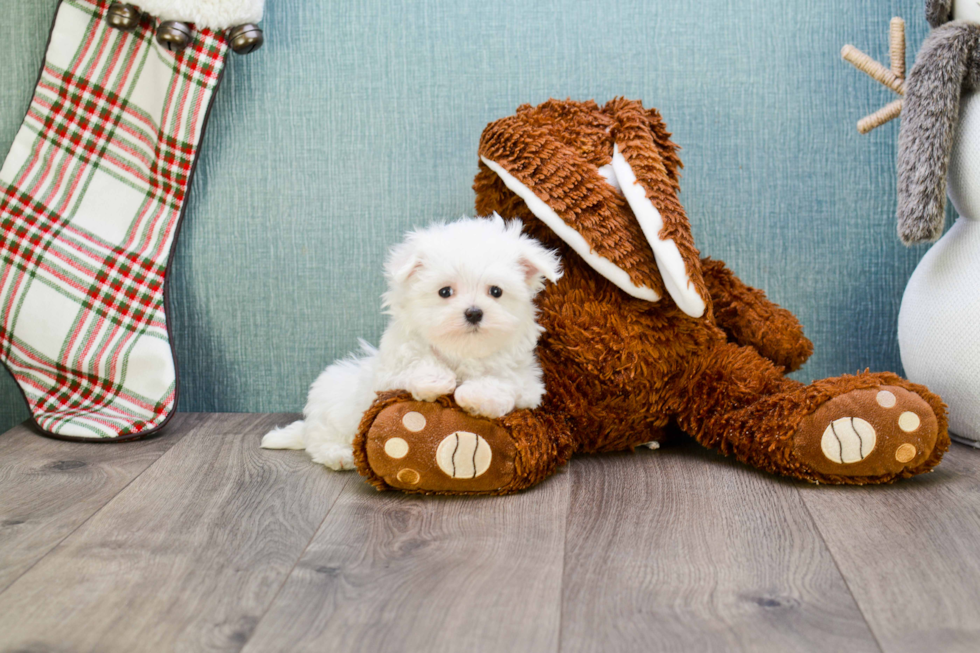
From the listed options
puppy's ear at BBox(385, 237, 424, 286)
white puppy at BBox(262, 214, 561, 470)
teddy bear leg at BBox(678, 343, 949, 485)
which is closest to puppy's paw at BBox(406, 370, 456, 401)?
white puppy at BBox(262, 214, 561, 470)

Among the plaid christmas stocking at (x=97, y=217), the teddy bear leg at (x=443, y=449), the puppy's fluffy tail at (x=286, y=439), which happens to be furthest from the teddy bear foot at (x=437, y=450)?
the plaid christmas stocking at (x=97, y=217)

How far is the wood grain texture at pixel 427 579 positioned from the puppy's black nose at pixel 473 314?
23 cm

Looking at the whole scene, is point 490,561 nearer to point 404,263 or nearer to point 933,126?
point 404,263

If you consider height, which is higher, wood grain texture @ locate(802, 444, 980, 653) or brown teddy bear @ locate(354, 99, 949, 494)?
brown teddy bear @ locate(354, 99, 949, 494)

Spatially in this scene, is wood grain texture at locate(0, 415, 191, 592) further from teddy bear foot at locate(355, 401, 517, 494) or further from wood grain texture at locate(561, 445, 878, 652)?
wood grain texture at locate(561, 445, 878, 652)

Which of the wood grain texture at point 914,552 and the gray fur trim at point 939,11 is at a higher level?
the gray fur trim at point 939,11

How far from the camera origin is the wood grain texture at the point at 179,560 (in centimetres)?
72

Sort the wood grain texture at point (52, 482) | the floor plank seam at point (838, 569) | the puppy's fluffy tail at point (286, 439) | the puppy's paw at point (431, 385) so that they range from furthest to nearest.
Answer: the puppy's fluffy tail at point (286, 439)
the puppy's paw at point (431, 385)
the wood grain texture at point (52, 482)
the floor plank seam at point (838, 569)

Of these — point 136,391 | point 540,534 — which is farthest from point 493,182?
point 136,391

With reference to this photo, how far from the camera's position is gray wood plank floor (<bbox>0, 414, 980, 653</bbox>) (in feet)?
2.35

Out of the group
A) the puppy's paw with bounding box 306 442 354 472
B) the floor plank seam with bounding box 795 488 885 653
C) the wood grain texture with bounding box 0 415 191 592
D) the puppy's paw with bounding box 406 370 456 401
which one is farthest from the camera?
the puppy's paw with bounding box 306 442 354 472

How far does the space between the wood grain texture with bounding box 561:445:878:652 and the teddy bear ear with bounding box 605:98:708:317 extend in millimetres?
242

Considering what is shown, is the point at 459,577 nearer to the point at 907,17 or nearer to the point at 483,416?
the point at 483,416

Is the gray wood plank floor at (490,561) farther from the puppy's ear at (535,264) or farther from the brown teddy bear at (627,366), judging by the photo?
the puppy's ear at (535,264)
